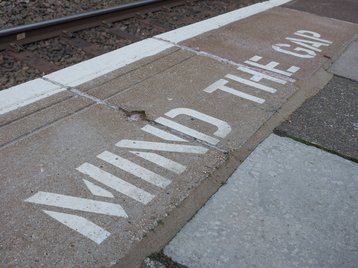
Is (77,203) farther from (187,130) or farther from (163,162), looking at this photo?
(187,130)

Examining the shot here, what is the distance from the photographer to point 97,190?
318 cm

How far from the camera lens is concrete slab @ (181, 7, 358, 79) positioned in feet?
19.6

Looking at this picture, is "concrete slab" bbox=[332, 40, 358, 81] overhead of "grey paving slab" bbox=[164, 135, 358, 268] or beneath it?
beneath

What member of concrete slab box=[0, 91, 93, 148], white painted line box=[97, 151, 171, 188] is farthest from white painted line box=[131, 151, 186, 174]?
concrete slab box=[0, 91, 93, 148]

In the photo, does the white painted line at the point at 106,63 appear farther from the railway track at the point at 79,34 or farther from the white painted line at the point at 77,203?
the white painted line at the point at 77,203

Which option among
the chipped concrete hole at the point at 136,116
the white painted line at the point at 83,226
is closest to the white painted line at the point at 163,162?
the chipped concrete hole at the point at 136,116

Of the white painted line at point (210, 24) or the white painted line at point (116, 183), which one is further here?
the white painted line at point (210, 24)

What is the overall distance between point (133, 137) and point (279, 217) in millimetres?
1470

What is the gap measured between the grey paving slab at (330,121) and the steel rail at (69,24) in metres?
3.45

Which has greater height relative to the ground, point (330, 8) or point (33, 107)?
point (33, 107)

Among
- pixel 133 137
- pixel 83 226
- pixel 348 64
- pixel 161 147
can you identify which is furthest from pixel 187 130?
pixel 348 64

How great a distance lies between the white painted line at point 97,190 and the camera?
3141 millimetres

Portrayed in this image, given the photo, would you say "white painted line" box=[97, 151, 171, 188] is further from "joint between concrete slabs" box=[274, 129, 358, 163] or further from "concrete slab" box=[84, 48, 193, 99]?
"joint between concrete slabs" box=[274, 129, 358, 163]

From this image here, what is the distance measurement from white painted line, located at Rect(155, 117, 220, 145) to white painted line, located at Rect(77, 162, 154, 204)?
3.05ft
